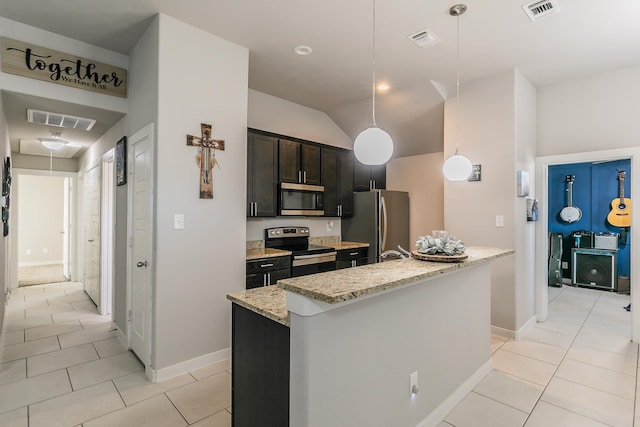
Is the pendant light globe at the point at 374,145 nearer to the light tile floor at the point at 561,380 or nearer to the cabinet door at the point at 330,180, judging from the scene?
the light tile floor at the point at 561,380

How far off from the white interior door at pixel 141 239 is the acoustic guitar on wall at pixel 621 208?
715 centimetres

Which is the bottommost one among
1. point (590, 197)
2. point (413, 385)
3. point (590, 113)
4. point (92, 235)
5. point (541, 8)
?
point (413, 385)

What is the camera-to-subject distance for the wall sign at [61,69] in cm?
256

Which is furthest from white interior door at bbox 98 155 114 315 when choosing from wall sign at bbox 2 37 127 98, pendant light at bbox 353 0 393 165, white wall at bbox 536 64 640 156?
white wall at bbox 536 64 640 156

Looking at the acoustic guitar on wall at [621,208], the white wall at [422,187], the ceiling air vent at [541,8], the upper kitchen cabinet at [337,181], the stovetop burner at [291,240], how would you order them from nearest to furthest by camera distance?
the ceiling air vent at [541,8]
the stovetop burner at [291,240]
the upper kitchen cabinet at [337,181]
the white wall at [422,187]
the acoustic guitar on wall at [621,208]

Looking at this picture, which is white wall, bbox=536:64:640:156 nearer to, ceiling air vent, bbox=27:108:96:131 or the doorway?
ceiling air vent, bbox=27:108:96:131

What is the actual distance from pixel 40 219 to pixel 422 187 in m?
8.91

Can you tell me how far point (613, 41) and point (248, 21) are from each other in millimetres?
3250

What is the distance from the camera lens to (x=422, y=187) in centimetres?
507

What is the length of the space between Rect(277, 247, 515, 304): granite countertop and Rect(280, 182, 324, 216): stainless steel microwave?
2.14 meters

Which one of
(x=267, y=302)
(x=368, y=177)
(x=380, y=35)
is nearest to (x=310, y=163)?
(x=368, y=177)

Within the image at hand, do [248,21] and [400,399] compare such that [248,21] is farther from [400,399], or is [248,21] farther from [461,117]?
[400,399]

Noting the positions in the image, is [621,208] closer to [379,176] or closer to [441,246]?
[379,176]

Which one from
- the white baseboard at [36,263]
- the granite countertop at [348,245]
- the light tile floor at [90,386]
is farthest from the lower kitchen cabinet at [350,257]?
Answer: the white baseboard at [36,263]
